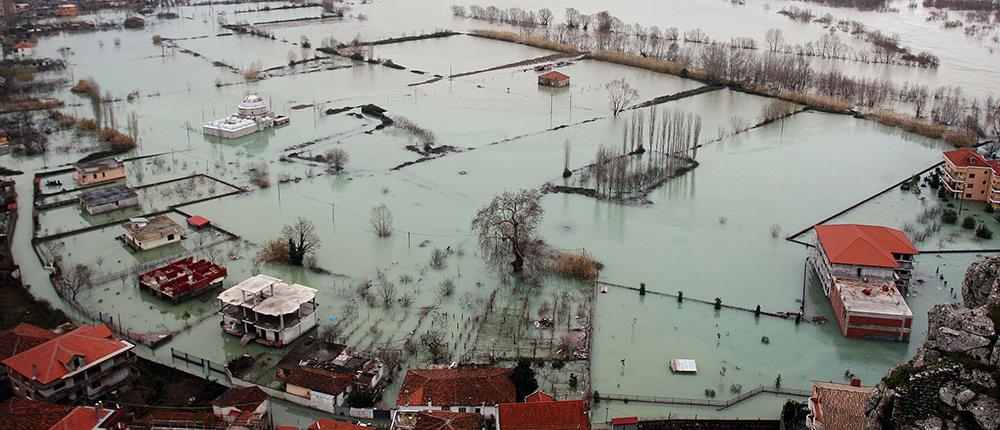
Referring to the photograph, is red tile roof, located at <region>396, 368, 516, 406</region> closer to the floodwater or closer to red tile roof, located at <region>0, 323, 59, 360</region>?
the floodwater

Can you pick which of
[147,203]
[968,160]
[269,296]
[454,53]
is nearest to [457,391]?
[269,296]

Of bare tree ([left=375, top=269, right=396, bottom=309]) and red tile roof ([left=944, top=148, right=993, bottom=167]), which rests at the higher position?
red tile roof ([left=944, top=148, right=993, bottom=167])

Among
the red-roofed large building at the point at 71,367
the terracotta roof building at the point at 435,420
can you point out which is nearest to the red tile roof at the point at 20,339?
the red-roofed large building at the point at 71,367

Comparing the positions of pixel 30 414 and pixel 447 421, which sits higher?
pixel 30 414

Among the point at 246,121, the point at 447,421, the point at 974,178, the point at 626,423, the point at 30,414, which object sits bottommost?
the point at 626,423

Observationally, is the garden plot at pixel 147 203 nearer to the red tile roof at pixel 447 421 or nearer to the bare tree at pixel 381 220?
the bare tree at pixel 381 220

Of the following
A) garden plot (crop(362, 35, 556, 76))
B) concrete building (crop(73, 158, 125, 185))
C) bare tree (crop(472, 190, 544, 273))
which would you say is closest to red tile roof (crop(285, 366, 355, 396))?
bare tree (crop(472, 190, 544, 273))

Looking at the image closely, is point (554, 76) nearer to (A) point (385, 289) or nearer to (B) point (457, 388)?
(A) point (385, 289)
